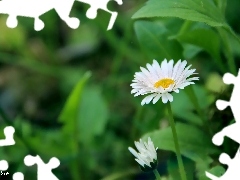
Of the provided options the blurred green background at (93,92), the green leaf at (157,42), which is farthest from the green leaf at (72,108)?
the green leaf at (157,42)

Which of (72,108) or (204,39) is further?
(72,108)

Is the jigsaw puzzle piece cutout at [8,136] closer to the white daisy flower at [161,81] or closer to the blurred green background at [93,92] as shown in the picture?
the blurred green background at [93,92]

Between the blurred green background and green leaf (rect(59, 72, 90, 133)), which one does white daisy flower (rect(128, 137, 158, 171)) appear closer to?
the blurred green background

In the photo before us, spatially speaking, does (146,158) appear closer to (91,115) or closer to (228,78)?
(228,78)

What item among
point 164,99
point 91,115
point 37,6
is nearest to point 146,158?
point 164,99

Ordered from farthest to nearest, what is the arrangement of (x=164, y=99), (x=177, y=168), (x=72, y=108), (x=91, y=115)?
1. (x=91, y=115)
2. (x=72, y=108)
3. (x=177, y=168)
4. (x=164, y=99)
